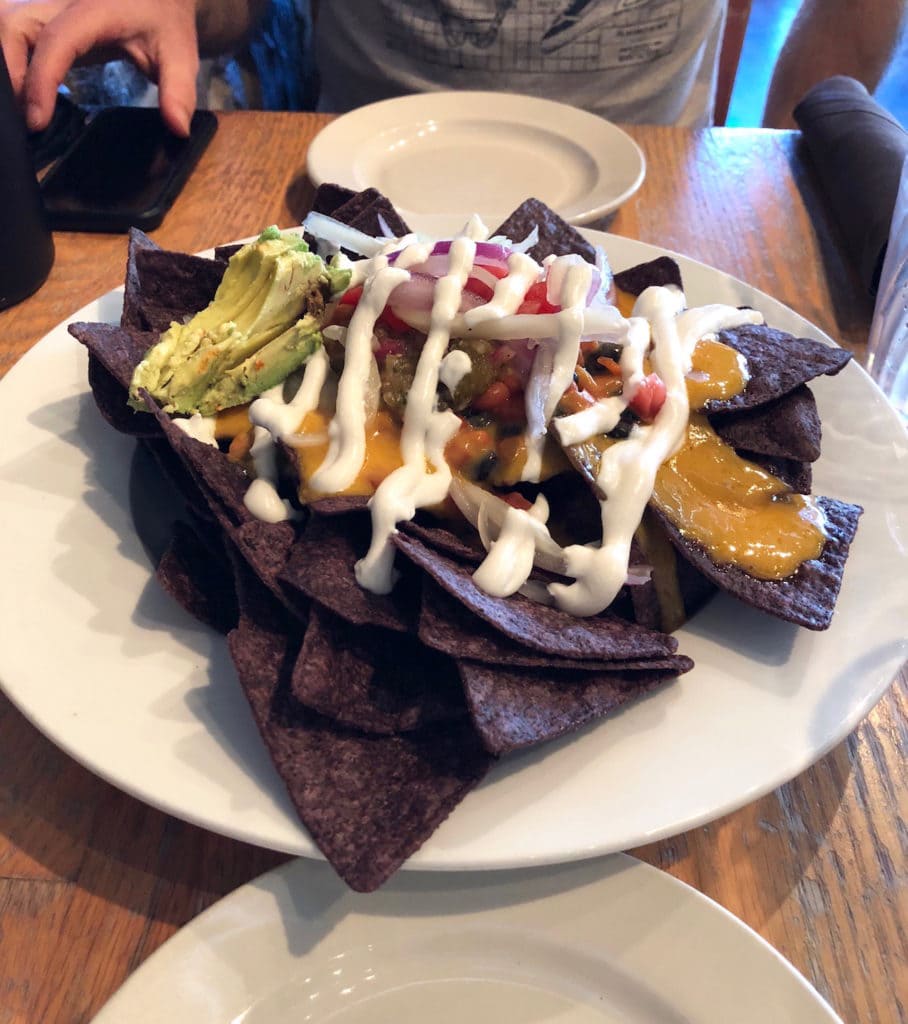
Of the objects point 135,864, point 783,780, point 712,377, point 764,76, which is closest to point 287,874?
point 135,864

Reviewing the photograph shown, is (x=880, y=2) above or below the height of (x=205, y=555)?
above

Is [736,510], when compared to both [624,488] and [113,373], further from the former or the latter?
[113,373]

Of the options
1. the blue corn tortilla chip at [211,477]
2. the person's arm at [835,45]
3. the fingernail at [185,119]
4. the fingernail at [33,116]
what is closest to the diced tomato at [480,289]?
the blue corn tortilla chip at [211,477]

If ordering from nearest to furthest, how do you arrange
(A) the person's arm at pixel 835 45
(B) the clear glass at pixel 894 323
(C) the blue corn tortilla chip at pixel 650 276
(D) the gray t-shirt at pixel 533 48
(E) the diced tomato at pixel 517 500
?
(E) the diced tomato at pixel 517 500, (C) the blue corn tortilla chip at pixel 650 276, (B) the clear glass at pixel 894 323, (D) the gray t-shirt at pixel 533 48, (A) the person's arm at pixel 835 45

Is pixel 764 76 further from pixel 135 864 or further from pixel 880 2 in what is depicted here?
pixel 135 864

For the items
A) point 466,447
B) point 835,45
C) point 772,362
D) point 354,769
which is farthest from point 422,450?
point 835,45

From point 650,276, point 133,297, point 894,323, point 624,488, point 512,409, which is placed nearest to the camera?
point 624,488

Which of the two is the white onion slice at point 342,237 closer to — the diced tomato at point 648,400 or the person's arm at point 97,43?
the diced tomato at point 648,400
